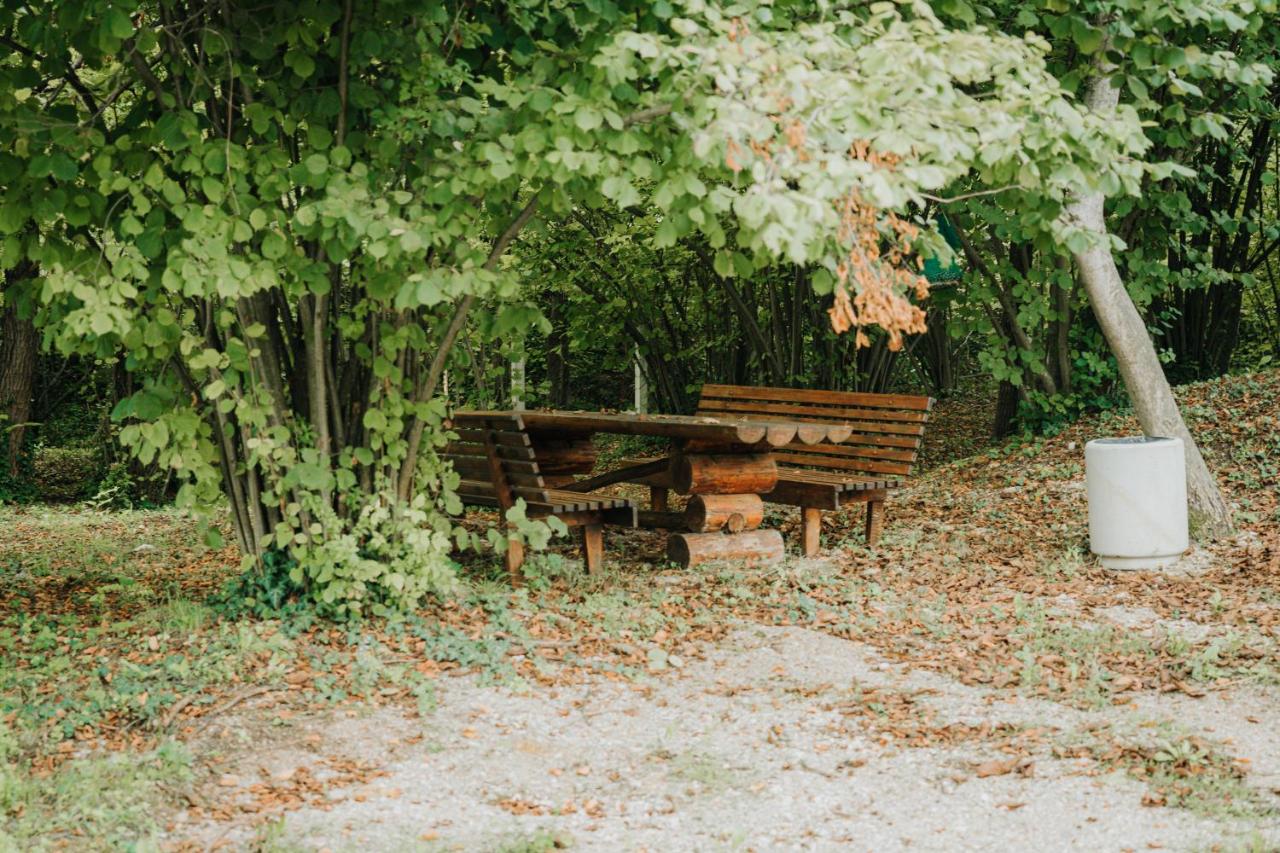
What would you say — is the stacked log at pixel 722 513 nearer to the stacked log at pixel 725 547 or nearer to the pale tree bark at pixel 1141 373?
the stacked log at pixel 725 547

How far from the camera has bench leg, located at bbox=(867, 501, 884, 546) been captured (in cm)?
792

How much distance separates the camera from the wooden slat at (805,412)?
8148 mm

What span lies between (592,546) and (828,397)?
2.44 m

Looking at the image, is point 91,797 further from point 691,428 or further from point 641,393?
point 641,393

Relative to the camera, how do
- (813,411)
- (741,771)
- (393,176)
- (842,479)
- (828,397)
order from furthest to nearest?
(813,411), (828,397), (842,479), (393,176), (741,771)

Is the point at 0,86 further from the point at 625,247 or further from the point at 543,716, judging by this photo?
the point at 625,247

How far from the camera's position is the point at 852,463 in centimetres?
844

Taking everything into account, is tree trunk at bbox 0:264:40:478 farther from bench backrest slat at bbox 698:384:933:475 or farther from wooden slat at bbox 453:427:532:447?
bench backrest slat at bbox 698:384:933:475

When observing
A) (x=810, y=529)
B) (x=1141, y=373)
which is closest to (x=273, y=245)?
(x=810, y=529)

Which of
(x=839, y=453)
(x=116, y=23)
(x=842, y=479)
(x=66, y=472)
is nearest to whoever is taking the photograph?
(x=116, y=23)

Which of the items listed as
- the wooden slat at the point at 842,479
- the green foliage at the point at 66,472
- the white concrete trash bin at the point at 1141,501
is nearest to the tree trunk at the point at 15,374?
the green foliage at the point at 66,472

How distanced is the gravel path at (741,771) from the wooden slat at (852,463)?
271 centimetres

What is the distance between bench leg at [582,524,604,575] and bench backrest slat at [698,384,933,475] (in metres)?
1.94

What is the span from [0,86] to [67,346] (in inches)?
43.7
